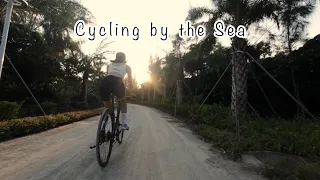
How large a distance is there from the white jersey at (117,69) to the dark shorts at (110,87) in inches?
2.8

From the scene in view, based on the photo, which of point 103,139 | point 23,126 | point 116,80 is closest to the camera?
point 103,139

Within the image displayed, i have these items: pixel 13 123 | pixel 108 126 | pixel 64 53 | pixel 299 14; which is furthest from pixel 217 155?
pixel 64 53

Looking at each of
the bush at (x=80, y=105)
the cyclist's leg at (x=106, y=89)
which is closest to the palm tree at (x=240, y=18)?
the cyclist's leg at (x=106, y=89)

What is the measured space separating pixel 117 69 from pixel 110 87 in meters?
0.37

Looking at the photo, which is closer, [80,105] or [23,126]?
[23,126]

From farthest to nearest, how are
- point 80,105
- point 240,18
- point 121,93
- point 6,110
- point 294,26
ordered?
point 80,105 → point 294,26 → point 240,18 → point 6,110 → point 121,93

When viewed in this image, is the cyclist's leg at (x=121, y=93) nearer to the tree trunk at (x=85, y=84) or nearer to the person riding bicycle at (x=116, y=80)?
the person riding bicycle at (x=116, y=80)

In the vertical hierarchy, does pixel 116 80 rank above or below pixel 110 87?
above

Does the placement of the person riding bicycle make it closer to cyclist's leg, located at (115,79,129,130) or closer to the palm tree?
cyclist's leg, located at (115,79,129,130)

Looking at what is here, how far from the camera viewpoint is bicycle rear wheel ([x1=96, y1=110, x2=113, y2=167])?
13.9 feet

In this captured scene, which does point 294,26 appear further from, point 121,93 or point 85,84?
point 121,93

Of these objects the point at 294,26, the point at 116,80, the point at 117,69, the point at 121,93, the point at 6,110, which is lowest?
the point at 6,110

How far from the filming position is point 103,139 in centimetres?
445

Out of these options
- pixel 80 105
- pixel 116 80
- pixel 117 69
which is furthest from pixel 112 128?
pixel 80 105
